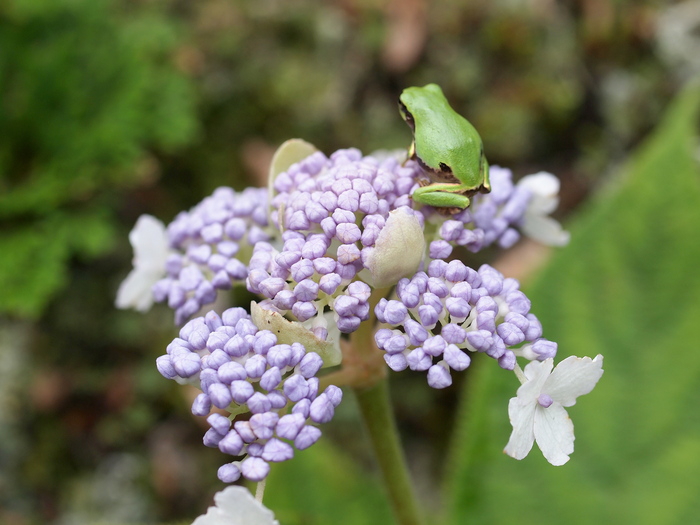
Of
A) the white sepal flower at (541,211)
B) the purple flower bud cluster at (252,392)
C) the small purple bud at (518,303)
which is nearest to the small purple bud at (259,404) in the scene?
the purple flower bud cluster at (252,392)

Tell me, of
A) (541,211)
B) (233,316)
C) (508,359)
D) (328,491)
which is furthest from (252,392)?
(328,491)

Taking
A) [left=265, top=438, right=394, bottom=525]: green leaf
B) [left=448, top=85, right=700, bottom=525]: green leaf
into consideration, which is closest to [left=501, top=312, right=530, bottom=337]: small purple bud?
[left=448, top=85, right=700, bottom=525]: green leaf

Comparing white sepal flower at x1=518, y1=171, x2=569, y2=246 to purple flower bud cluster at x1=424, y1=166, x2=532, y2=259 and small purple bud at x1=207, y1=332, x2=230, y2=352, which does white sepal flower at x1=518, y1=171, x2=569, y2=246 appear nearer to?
purple flower bud cluster at x1=424, y1=166, x2=532, y2=259

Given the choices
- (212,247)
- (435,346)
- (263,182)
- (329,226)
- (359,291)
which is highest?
(263,182)

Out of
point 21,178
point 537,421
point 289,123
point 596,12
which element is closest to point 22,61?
point 21,178

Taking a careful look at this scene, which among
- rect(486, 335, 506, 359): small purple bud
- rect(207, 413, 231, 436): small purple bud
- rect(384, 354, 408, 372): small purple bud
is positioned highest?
rect(384, 354, 408, 372): small purple bud

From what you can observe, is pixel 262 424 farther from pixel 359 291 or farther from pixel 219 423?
pixel 359 291

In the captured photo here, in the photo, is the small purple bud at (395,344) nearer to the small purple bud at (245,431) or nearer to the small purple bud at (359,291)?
the small purple bud at (359,291)
